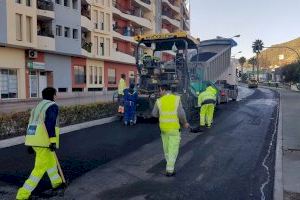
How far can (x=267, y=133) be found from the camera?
12.4m

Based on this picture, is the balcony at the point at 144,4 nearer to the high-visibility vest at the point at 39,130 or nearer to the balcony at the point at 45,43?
the balcony at the point at 45,43

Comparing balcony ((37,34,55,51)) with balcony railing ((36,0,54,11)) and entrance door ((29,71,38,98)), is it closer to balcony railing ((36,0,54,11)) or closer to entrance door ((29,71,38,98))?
balcony railing ((36,0,54,11))

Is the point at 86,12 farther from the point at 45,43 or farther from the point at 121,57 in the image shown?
the point at 45,43

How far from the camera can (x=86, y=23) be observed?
37.1 m

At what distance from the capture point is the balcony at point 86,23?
3634cm

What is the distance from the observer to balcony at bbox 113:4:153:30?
44409 mm

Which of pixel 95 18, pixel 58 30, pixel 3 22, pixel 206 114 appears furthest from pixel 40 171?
pixel 95 18

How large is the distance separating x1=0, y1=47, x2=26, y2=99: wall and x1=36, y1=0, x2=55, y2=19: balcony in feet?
11.9

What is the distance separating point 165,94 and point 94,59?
34.7 metres

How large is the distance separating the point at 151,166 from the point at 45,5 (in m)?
27.0

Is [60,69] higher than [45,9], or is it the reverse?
[45,9]

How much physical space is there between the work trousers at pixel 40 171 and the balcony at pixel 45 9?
26981 mm

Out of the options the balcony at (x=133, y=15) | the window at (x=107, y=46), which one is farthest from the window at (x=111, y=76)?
the balcony at (x=133, y=15)

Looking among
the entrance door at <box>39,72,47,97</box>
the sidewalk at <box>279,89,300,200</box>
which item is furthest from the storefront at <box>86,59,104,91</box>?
the sidewalk at <box>279,89,300,200</box>
